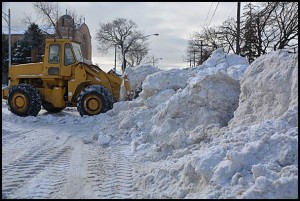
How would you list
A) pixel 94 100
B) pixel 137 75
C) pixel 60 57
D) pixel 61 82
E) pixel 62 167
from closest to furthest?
pixel 62 167 → pixel 94 100 → pixel 60 57 → pixel 61 82 → pixel 137 75

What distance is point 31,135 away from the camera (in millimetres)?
10930

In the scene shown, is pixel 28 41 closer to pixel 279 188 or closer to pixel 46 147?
pixel 46 147

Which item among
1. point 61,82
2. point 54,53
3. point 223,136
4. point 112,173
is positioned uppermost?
point 54,53

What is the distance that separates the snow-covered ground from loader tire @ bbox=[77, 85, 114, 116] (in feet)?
4.60

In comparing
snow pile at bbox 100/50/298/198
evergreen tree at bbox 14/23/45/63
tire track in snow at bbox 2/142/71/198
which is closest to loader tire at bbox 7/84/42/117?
snow pile at bbox 100/50/298/198

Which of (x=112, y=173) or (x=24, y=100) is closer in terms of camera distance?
(x=112, y=173)

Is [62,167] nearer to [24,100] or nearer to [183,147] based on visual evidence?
[183,147]

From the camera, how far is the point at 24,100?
48.6ft

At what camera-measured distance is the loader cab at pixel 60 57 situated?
14.7 metres

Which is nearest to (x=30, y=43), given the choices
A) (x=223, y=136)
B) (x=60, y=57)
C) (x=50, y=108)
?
(x=50, y=108)

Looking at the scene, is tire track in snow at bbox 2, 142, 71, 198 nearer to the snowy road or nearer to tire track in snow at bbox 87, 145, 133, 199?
the snowy road

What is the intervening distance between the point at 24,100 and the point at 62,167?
8.21m

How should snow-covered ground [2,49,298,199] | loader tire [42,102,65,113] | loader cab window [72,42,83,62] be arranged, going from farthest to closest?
loader tire [42,102,65,113] → loader cab window [72,42,83,62] → snow-covered ground [2,49,298,199]

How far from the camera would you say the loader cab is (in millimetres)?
14734
